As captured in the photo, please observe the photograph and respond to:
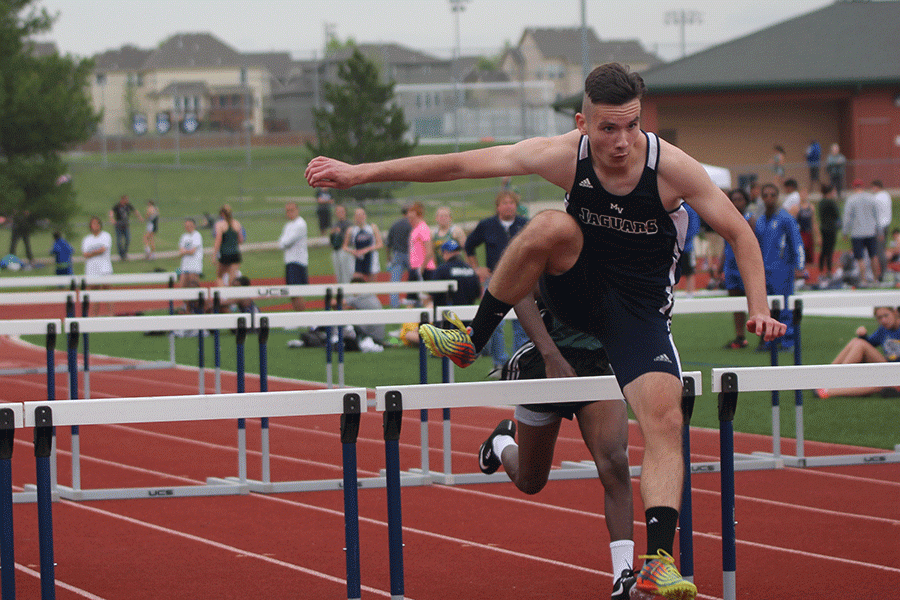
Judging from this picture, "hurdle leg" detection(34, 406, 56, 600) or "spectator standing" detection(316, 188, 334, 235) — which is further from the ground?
"spectator standing" detection(316, 188, 334, 235)

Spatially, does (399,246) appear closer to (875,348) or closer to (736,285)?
(736,285)

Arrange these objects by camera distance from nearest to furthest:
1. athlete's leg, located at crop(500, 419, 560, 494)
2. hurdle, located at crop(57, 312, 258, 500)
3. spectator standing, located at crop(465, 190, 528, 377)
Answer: athlete's leg, located at crop(500, 419, 560, 494)
hurdle, located at crop(57, 312, 258, 500)
spectator standing, located at crop(465, 190, 528, 377)

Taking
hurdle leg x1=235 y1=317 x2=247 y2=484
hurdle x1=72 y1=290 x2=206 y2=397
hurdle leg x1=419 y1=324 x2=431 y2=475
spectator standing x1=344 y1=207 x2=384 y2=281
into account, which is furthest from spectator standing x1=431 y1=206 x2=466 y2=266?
hurdle leg x1=235 y1=317 x2=247 y2=484

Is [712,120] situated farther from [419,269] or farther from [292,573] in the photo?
[292,573]

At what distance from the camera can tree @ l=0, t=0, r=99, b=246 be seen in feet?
95.4

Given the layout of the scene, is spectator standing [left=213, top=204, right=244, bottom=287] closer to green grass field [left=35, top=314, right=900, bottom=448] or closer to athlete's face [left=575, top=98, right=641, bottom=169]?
green grass field [left=35, top=314, right=900, bottom=448]

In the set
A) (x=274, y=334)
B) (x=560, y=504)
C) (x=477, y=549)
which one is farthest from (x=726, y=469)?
(x=274, y=334)

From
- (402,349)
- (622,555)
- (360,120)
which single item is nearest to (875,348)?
(402,349)

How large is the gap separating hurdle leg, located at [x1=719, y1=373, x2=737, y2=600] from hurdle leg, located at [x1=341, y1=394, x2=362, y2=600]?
4.19ft

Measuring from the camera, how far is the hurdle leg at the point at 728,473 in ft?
12.8

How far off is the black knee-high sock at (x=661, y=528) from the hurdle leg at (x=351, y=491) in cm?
99

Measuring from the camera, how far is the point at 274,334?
1723cm

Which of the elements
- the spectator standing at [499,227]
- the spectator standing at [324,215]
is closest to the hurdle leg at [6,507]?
the spectator standing at [499,227]

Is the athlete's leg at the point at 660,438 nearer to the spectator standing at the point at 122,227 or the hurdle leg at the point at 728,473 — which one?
the hurdle leg at the point at 728,473
